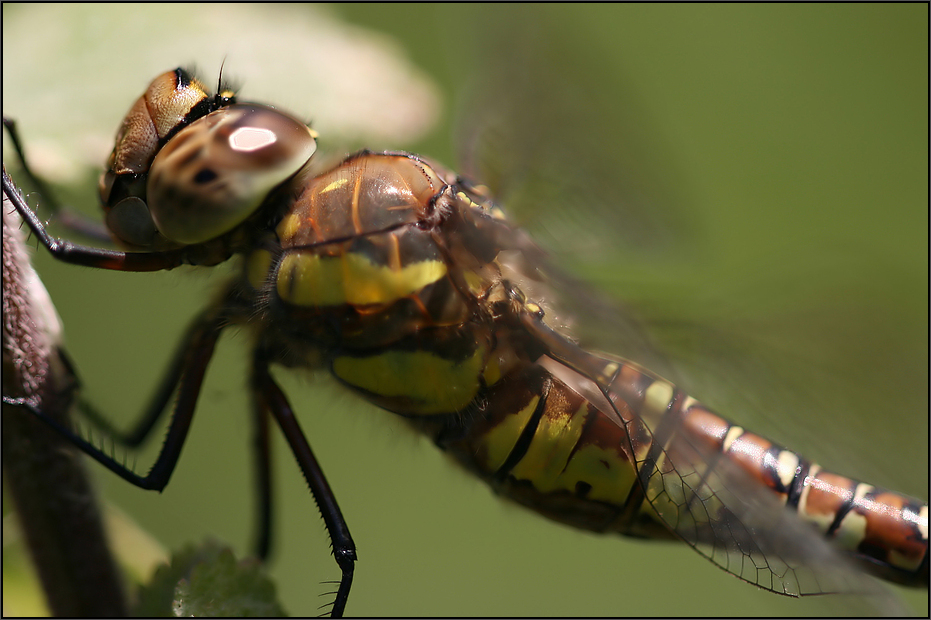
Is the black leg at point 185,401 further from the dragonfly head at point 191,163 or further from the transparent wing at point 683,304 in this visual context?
the transparent wing at point 683,304

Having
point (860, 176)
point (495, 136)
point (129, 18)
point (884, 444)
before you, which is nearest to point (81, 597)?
point (129, 18)

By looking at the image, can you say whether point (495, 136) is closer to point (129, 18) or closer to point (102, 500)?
point (129, 18)

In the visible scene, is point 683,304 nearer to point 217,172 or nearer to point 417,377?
point 417,377

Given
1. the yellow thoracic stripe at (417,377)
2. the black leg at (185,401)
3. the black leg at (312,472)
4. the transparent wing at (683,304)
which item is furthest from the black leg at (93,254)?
the transparent wing at (683,304)

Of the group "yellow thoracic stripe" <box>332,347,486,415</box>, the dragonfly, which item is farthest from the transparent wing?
"yellow thoracic stripe" <box>332,347,486,415</box>

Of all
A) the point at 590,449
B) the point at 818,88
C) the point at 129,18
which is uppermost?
the point at 818,88

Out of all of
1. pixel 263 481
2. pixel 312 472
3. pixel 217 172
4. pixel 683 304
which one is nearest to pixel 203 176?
pixel 217 172

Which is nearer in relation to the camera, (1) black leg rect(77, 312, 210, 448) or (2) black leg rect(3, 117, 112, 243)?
(2) black leg rect(3, 117, 112, 243)

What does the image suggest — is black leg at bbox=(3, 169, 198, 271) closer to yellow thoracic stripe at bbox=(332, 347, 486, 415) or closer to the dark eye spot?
the dark eye spot
